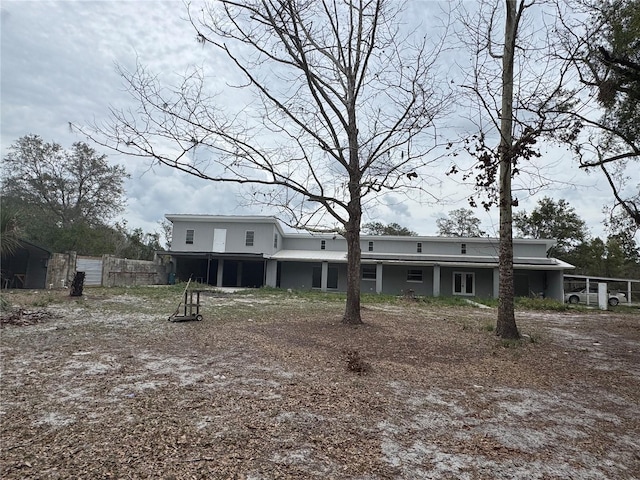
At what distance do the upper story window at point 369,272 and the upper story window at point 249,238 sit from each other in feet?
25.0

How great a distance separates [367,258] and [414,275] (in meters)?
3.35

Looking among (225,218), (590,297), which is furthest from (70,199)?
(590,297)

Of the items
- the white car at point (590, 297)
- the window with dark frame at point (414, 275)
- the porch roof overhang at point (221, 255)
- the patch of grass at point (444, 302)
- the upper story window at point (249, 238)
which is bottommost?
the patch of grass at point (444, 302)

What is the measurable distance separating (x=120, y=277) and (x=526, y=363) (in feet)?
70.2

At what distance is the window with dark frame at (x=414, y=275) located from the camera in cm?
2497

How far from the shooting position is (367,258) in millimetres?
24391

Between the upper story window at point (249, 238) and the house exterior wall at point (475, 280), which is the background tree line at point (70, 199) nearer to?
the upper story window at point (249, 238)

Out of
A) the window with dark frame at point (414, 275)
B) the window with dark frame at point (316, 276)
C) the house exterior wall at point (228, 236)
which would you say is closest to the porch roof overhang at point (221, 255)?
the house exterior wall at point (228, 236)

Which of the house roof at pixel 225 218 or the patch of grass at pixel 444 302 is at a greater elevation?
the house roof at pixel 225 218

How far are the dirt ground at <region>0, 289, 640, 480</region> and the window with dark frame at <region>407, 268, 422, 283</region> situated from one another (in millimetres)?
16916

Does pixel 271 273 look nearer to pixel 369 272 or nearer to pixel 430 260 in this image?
pixel 369 272

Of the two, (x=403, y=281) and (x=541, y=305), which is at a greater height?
(x=403, y=281)

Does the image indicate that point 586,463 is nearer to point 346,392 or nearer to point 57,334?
point 346,392

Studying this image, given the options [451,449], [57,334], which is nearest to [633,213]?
[451,449]
